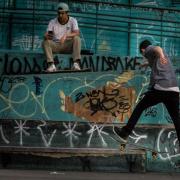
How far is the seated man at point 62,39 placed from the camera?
1099 cm

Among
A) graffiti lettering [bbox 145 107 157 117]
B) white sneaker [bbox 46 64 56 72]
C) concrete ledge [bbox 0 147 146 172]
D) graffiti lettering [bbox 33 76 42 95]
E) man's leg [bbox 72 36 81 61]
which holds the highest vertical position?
man's leg [bbox 72 36 81 61]

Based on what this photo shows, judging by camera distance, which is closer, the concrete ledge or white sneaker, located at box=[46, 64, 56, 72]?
the concrete ledge

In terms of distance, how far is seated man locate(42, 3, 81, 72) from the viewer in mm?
10992

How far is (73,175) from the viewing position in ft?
31.6

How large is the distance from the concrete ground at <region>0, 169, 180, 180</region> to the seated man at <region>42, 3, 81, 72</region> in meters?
1.94

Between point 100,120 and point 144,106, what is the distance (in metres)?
1.65

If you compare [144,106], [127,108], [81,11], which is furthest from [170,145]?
[81,11]

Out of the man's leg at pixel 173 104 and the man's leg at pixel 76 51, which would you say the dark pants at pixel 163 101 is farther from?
the man's leg at pixel 76 51

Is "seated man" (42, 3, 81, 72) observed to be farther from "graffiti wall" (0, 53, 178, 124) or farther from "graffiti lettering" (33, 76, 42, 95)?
"graffiti wall" (0, 53, 178, 124)

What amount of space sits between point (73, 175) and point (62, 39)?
9.44 ft

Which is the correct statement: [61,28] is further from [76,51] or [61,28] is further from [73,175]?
[73,175]

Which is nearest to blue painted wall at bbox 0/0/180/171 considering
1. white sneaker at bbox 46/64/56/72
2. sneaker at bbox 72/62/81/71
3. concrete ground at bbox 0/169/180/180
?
white sneaker at bbox 46/64/56/72

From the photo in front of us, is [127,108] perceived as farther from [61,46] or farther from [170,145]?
[61,46]

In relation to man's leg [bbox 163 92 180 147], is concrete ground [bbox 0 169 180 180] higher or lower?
lower
